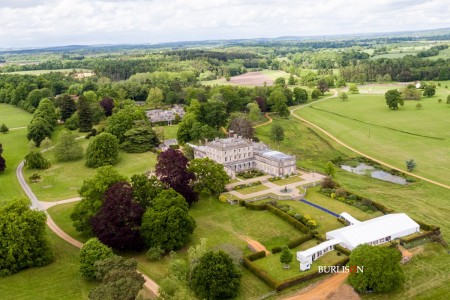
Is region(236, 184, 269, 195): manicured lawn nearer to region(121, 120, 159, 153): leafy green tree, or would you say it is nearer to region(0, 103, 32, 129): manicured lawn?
region(121, 120, 159, 153): leafy green tree

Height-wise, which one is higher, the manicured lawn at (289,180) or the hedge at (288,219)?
the hedge at (288,219)

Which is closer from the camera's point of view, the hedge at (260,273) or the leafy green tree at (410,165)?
the hedge at (260,273)

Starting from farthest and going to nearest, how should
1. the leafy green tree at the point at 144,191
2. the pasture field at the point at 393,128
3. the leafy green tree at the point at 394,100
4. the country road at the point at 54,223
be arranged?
the leafy green tree at the point at 394,100 < the pasture field at the point at 393,128 < the leafy green tree at the point at 144,191 < the country road at the point at 54,223

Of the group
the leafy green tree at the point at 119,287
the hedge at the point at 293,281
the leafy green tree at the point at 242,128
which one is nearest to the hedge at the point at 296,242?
the hedge at the point at 293,281

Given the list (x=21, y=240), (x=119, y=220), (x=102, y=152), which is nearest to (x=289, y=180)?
(x=119, y=220)

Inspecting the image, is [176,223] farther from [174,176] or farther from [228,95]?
[228,95]

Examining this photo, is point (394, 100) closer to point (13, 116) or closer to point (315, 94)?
point (315, 94)

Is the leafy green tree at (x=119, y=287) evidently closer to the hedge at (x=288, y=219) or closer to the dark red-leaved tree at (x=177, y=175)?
the dark red-leaved tree at (x=177, y=175)

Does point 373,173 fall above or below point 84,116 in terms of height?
below
